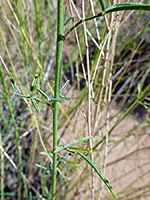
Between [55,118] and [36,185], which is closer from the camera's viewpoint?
[55,118]

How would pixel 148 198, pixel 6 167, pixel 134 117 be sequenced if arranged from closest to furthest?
pixel 6 167
pixel 148 198
pixel 134 117

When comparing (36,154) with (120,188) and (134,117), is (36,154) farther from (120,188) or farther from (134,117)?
(134,117)

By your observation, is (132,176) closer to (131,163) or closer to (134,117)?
(131,163)

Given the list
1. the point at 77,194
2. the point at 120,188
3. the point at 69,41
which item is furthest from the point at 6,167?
the point at 69,41

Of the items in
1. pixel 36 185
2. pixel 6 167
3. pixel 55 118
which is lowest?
pixel 36 185

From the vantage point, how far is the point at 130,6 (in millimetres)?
135

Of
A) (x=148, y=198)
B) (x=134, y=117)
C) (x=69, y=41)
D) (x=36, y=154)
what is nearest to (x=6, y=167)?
(x=36, y=154)

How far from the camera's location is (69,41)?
148 cm

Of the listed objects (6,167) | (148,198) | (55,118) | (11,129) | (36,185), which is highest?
(55,118)

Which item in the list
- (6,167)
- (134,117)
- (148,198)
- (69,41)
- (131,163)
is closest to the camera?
(6,167)

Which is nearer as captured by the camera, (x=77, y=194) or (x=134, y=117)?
(x=77, y=194)

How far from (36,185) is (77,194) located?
181mm

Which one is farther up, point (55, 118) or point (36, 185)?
point (55, 118)

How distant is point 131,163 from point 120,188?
0.49 feet
